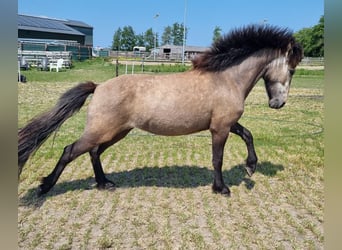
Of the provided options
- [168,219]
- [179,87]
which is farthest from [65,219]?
[179,87]

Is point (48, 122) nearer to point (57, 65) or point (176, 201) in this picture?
point (176, 201)

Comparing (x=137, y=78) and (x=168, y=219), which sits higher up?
(x=137, y=78)

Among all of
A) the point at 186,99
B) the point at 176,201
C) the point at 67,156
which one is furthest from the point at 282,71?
the point at 67,156

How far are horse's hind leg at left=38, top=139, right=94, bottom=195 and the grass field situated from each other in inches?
A: 5.4

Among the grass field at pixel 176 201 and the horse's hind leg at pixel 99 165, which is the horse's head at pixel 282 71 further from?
the horse's hind leg at pixel 99 165

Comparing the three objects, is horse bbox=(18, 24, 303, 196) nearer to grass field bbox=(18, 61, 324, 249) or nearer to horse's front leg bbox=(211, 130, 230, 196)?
horse's front leg bbox=(211, 130, 230, 196)

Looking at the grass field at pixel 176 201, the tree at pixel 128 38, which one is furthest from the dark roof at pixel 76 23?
the grass field at pixel 176 201

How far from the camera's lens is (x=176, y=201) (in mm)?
4371

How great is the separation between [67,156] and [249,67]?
8.56 feet

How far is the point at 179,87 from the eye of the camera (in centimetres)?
446
